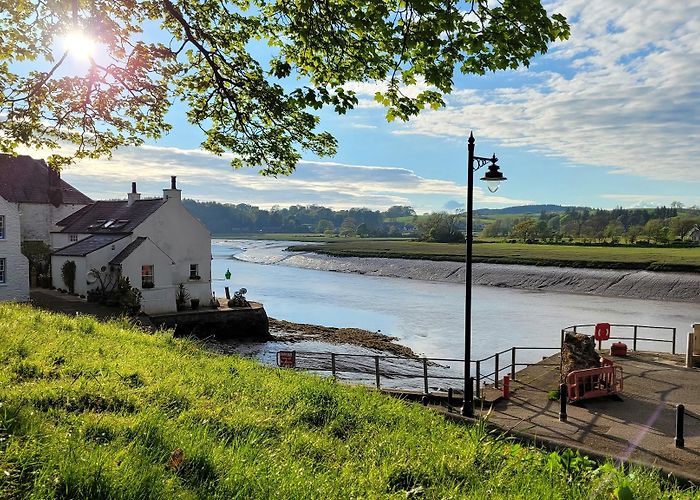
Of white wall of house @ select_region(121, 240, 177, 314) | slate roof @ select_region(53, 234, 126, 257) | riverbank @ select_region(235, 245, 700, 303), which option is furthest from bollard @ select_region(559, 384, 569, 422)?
riverbank @ select_region(235, 245, 700, 303)

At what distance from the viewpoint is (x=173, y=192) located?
31.9 metres

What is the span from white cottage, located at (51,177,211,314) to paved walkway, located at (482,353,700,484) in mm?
21879

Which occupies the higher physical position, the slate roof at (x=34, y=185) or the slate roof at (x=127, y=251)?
the slate roof at (x=34, y=185)

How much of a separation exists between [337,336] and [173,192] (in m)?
13.5

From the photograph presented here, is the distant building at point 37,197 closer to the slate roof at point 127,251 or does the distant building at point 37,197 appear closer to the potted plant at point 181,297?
the slate roof at point 127,251

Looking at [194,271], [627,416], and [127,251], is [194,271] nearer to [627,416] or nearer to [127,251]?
[127,251]

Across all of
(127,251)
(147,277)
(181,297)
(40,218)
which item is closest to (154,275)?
(147,277)

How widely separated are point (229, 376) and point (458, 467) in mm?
4745

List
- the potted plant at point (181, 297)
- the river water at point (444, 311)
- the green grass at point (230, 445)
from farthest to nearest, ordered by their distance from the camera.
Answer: the potted plant at point (181, 297), the river water at point (444, 311), the green grass at point (230, 445)

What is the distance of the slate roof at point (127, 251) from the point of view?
28841 millimetres

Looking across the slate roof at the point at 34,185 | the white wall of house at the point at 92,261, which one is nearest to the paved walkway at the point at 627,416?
the white wall of house at the point at 92,261

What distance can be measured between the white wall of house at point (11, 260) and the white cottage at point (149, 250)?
2826 millimetres

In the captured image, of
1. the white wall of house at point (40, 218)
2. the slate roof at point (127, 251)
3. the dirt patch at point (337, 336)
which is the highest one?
the white wall of house at point (40, 218)

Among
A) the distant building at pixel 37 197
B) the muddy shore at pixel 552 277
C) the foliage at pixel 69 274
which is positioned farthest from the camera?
the muddy shore at pixel 552 277
